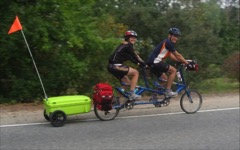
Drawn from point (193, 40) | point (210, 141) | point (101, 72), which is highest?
point (193, 40)

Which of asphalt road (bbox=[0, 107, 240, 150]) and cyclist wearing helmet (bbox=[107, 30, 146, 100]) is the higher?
cyclist wearing helmet (bbox=[107, 30, 146, 100])

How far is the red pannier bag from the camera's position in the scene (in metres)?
8.86

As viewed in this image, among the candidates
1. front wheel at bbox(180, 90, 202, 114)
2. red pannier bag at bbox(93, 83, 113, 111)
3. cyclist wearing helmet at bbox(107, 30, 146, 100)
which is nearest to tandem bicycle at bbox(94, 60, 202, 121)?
front wheel at bbox(180, 90, 202, 114)

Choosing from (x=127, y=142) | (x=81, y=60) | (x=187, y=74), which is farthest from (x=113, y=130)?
(x=187, y=74)

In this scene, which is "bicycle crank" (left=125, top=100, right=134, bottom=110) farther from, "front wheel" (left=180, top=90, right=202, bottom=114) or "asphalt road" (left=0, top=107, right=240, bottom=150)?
"front wheel" (left=180, top=90, right=202, bottom=114)

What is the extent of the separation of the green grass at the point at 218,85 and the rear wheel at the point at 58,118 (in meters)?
7.79

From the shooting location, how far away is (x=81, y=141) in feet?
23.9

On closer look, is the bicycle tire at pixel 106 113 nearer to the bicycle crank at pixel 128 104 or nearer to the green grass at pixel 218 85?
the bicycle crank at pixel 128 104

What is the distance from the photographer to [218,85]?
1617 cm

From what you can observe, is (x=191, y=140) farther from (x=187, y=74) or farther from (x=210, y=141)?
(x=187, y=74)

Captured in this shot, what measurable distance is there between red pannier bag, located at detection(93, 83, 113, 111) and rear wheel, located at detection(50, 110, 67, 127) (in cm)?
84

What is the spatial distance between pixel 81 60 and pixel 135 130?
5431 mm

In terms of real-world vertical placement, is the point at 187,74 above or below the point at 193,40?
below

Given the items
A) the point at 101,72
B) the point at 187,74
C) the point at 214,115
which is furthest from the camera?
the point at 187,74
